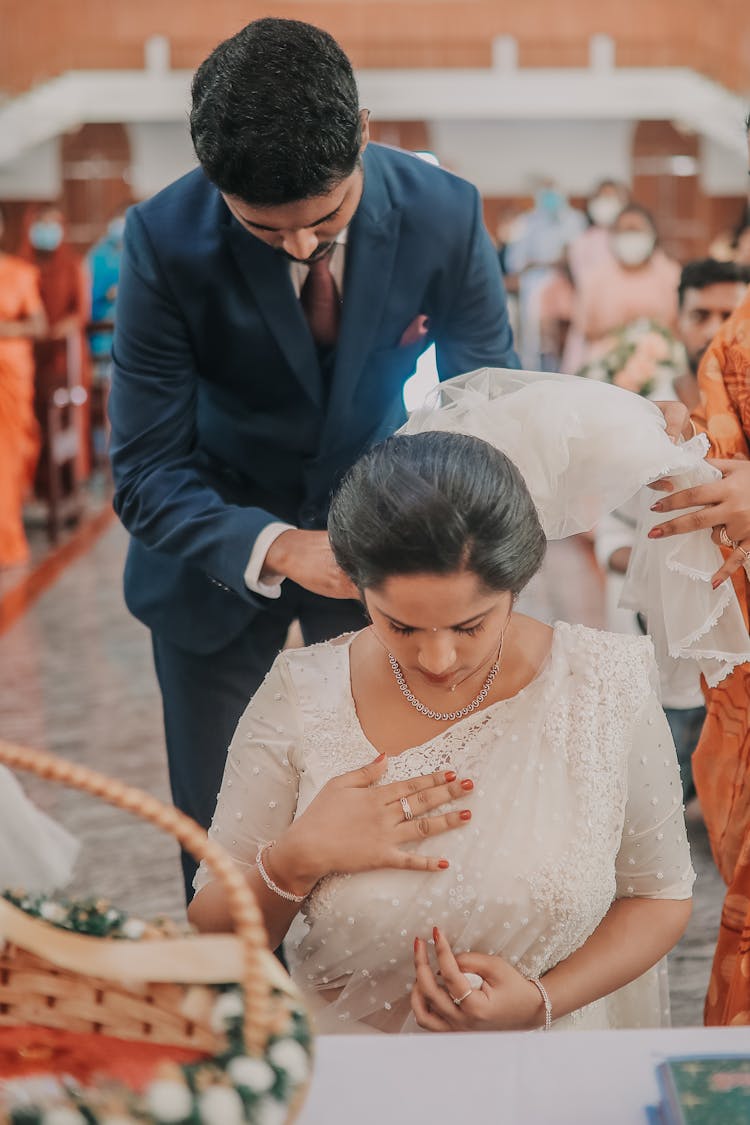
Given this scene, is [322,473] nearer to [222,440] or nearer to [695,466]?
[222,440]

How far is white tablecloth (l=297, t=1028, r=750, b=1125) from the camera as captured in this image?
108cm

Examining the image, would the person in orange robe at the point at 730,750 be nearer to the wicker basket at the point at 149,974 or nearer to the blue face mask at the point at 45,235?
the wicker basket at the point at 149,974

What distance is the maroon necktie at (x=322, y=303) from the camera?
1.96 m

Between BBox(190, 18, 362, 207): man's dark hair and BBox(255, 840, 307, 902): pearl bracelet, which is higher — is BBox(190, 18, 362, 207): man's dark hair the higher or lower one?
the higher one

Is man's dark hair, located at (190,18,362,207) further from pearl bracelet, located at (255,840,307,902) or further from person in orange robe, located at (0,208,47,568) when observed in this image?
person in orange robe, located at (0,208,47,568)

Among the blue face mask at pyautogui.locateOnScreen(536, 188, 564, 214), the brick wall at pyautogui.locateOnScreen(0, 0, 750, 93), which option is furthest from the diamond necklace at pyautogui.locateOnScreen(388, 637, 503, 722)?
the brick wall at pyautogui.locateOnScreen(0, 0, 750, 93)

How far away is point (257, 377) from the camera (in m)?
1.98

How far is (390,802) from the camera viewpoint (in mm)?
1501

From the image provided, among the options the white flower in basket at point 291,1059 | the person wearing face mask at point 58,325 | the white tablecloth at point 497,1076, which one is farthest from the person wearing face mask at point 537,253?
the white flower in basket at point 291,1059

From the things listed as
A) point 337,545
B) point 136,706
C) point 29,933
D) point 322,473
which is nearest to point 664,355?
point 136,706

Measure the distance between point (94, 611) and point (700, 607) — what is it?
460cm

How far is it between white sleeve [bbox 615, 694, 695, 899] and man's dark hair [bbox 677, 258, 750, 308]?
7.78 ft

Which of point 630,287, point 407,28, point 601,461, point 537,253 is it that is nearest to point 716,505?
point 601,461

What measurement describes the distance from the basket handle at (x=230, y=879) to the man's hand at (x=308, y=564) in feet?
2.17
